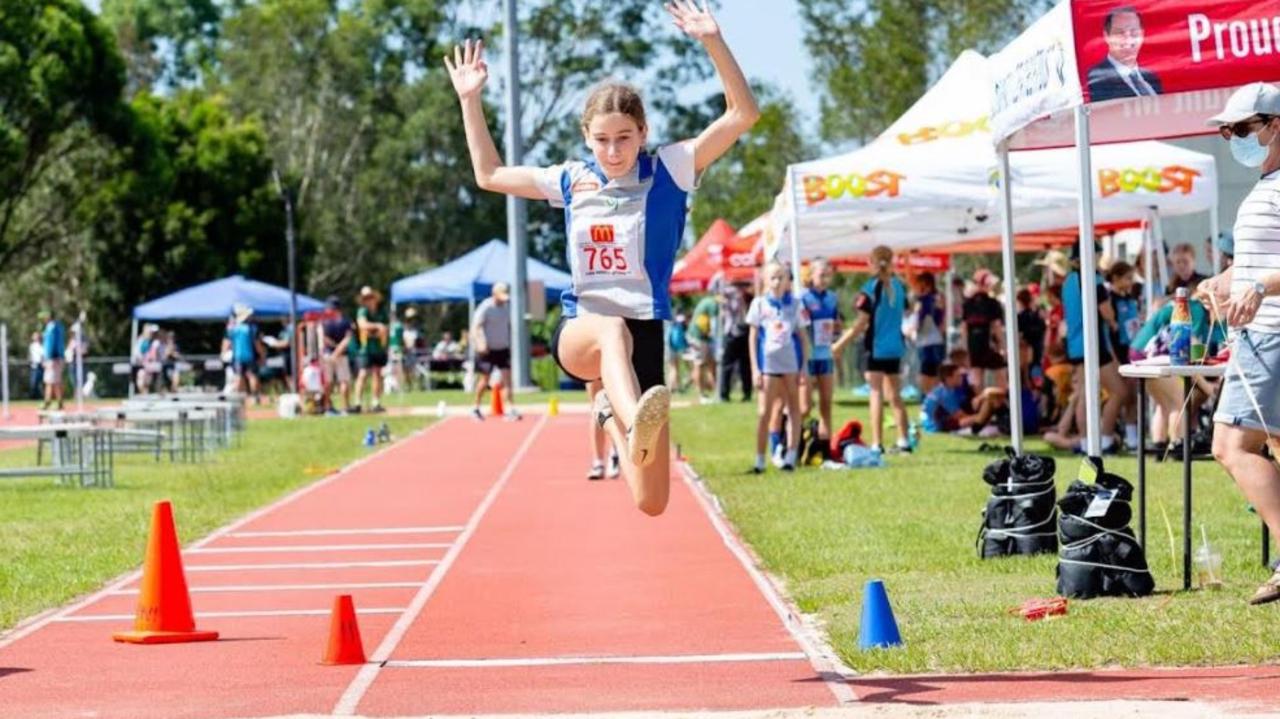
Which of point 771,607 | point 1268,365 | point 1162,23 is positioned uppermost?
point 1162,23

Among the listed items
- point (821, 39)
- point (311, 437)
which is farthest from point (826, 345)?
point (821, 39)

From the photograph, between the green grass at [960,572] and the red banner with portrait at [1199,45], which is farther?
the red banner with portrait at [1199,45]

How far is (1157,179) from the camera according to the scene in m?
21.3

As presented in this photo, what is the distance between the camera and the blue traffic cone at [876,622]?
8.75m

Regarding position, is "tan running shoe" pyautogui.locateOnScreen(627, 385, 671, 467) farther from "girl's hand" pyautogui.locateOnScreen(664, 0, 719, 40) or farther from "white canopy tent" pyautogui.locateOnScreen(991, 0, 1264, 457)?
"white canopy tent" pyautogui.locateOnScreen(991, 0, 1264, 457)

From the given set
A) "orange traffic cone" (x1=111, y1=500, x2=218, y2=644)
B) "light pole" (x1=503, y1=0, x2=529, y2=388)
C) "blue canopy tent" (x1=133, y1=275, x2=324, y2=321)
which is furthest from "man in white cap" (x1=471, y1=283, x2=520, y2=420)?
"orange traffic cone" (x1=111, y1=500, x2=218, y2=644)

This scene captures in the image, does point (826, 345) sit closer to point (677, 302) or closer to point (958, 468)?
point (958, 468)

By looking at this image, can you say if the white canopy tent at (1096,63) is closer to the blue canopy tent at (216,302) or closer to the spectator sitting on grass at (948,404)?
the spectator sitting on grass at (948,404)

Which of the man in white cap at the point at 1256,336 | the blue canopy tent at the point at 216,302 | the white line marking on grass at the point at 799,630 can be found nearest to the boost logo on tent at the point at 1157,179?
the white line marking on grass at the point at 799,630

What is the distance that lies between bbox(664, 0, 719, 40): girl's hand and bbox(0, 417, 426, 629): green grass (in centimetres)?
442

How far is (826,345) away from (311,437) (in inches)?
384

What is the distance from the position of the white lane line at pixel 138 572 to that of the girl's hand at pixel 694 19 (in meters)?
4.07

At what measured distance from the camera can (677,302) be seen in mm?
66812

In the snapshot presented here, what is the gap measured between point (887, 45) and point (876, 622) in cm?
4790
